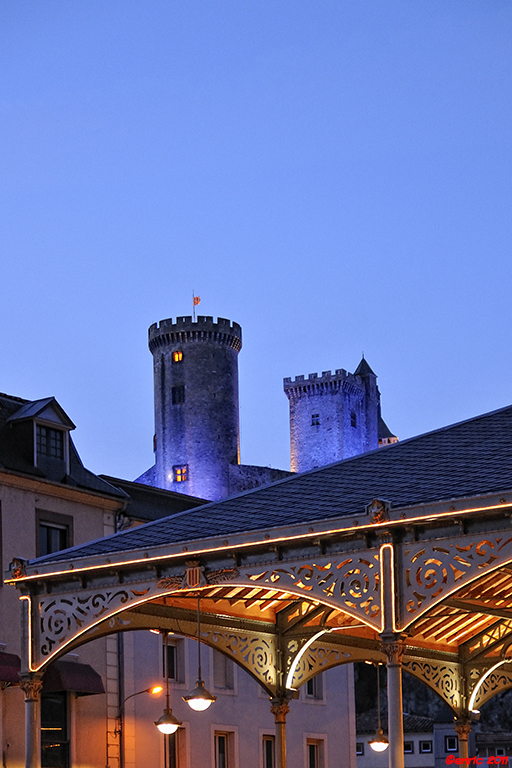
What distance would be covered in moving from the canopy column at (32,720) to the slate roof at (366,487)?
1.63 meters

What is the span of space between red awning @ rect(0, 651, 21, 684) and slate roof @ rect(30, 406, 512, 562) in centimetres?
902

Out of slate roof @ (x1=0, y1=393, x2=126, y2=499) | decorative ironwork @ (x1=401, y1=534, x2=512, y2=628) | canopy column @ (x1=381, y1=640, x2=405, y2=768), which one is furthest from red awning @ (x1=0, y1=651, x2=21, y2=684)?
decorative ironwork @ (x1=401, y1=534, x2=512, y2=628)

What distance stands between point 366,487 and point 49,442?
15.7m

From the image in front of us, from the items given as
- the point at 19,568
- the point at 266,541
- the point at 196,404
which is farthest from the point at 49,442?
the point at 196,404

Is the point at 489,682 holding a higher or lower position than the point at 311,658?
lower

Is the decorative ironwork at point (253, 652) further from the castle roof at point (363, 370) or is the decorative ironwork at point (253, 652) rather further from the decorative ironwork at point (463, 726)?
the castle roof at point (363, 370)

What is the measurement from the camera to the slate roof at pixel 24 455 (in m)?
30.0

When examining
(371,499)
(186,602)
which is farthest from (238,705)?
(371,499)

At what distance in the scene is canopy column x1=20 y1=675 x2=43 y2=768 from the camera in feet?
58.3

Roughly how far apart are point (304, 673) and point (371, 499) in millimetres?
6353

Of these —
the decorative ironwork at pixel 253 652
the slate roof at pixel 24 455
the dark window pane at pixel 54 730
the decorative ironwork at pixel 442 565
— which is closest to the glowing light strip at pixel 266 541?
the decorative ironwork at pixel 442 565

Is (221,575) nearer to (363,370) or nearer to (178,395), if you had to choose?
(178,395)

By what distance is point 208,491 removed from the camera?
103 m

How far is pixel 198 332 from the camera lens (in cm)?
10638
